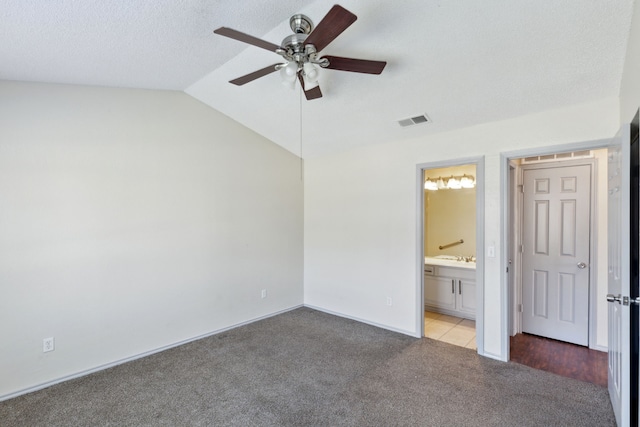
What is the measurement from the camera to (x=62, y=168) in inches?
112

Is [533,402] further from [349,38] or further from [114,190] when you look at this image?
[114,190]

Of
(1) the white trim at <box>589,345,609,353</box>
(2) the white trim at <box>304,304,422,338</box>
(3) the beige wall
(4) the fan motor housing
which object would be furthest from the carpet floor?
(4) the fan motor housing

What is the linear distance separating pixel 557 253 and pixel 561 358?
45.3 inches

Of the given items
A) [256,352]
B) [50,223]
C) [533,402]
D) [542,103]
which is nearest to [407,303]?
[533,402]

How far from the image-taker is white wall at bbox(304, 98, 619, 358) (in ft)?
9.63

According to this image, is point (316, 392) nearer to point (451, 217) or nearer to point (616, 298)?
point (616, 298)

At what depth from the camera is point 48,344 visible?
9.16ft

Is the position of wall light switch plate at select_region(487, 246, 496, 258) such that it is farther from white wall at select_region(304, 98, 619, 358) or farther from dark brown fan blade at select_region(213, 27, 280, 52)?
dark brown fan blade at select_region(213, 27, 280, 52)

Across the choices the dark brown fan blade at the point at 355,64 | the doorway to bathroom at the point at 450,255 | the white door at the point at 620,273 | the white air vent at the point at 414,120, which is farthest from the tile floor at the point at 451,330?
the dark brown fan blade at the point at 355,64

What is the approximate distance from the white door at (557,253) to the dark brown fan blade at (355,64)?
2.84 meters

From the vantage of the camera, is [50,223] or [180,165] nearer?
[50,223]

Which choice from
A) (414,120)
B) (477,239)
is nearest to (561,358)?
(477,239)

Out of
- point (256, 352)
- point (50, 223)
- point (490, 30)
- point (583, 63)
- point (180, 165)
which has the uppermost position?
point (490, 30)

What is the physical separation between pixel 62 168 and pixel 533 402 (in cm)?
436
